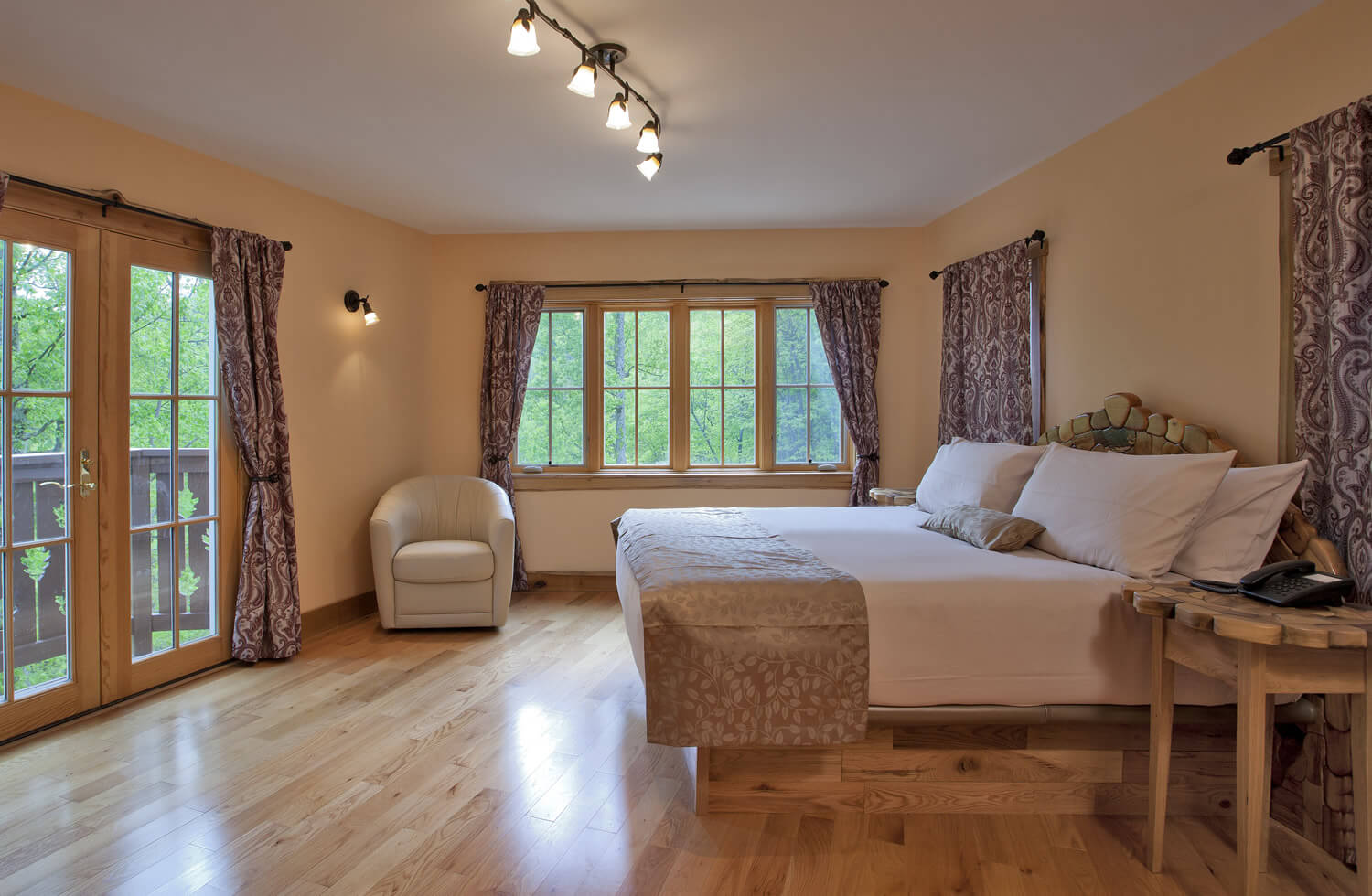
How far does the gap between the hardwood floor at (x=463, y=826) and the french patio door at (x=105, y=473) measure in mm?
324

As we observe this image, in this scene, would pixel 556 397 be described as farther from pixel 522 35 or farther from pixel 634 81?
pixel 522 35

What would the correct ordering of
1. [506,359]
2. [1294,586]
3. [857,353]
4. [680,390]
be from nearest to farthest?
[1294,586] → [857,353] → [506,359] → [680,390]

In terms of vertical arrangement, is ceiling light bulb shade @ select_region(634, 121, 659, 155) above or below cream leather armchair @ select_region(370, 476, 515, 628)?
above

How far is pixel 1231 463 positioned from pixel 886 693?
1389 millimetres

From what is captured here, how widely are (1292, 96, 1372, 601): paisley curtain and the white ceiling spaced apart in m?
0.49

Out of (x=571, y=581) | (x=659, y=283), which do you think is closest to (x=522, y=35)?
(x=659, y=283)

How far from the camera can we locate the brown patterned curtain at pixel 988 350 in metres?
3.74

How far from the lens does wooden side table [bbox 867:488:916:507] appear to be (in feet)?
13.9

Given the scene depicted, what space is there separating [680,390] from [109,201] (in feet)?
10.6

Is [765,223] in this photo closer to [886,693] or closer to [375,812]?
[886,693]

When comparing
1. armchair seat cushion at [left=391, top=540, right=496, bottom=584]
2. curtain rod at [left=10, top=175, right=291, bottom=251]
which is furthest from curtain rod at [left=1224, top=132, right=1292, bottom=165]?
curtain rod at [left=10, top=175, right=291, bottom=251]

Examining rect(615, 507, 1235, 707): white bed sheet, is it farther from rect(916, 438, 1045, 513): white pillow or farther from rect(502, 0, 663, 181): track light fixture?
rect(502, 0, 663, 181): track light fixture

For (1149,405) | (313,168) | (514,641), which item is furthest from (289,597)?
(1149,405)

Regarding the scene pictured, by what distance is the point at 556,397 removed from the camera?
525cm
